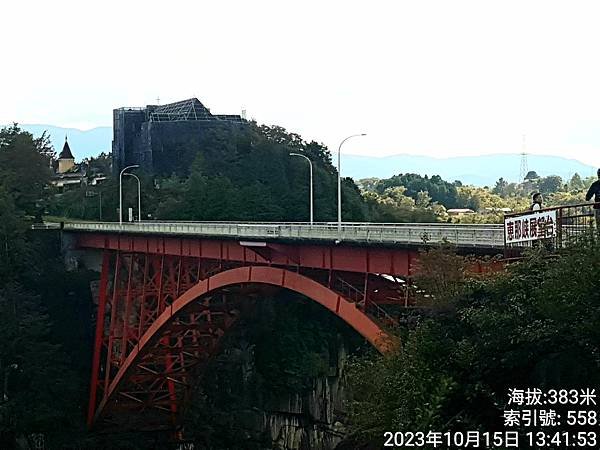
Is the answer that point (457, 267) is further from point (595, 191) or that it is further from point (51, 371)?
point (51, 371)

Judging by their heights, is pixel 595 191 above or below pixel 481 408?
above

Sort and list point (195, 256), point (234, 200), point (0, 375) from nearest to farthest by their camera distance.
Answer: point (195, 256), point (0, 375), point (234, 200)

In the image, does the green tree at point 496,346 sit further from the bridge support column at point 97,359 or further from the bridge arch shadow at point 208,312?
the bridge support column at point 97,359

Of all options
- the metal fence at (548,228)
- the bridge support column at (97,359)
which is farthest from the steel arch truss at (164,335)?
the metal fence at (548,228)

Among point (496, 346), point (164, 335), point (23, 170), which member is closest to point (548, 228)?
point (496, 346)

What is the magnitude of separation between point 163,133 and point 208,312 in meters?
34.6

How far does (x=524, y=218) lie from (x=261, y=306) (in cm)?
2806

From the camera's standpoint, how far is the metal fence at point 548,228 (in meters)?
15.9

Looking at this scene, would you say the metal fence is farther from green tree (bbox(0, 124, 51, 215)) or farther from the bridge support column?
green tree (bbox(0, 124, 51, 215))

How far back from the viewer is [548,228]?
1641 centimetres

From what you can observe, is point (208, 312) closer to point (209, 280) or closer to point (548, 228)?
point (209, 280)

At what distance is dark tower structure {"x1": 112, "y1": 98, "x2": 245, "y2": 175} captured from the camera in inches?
2648

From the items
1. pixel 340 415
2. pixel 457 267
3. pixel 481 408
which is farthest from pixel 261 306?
pixel 481 408

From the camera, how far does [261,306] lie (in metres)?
44.5
